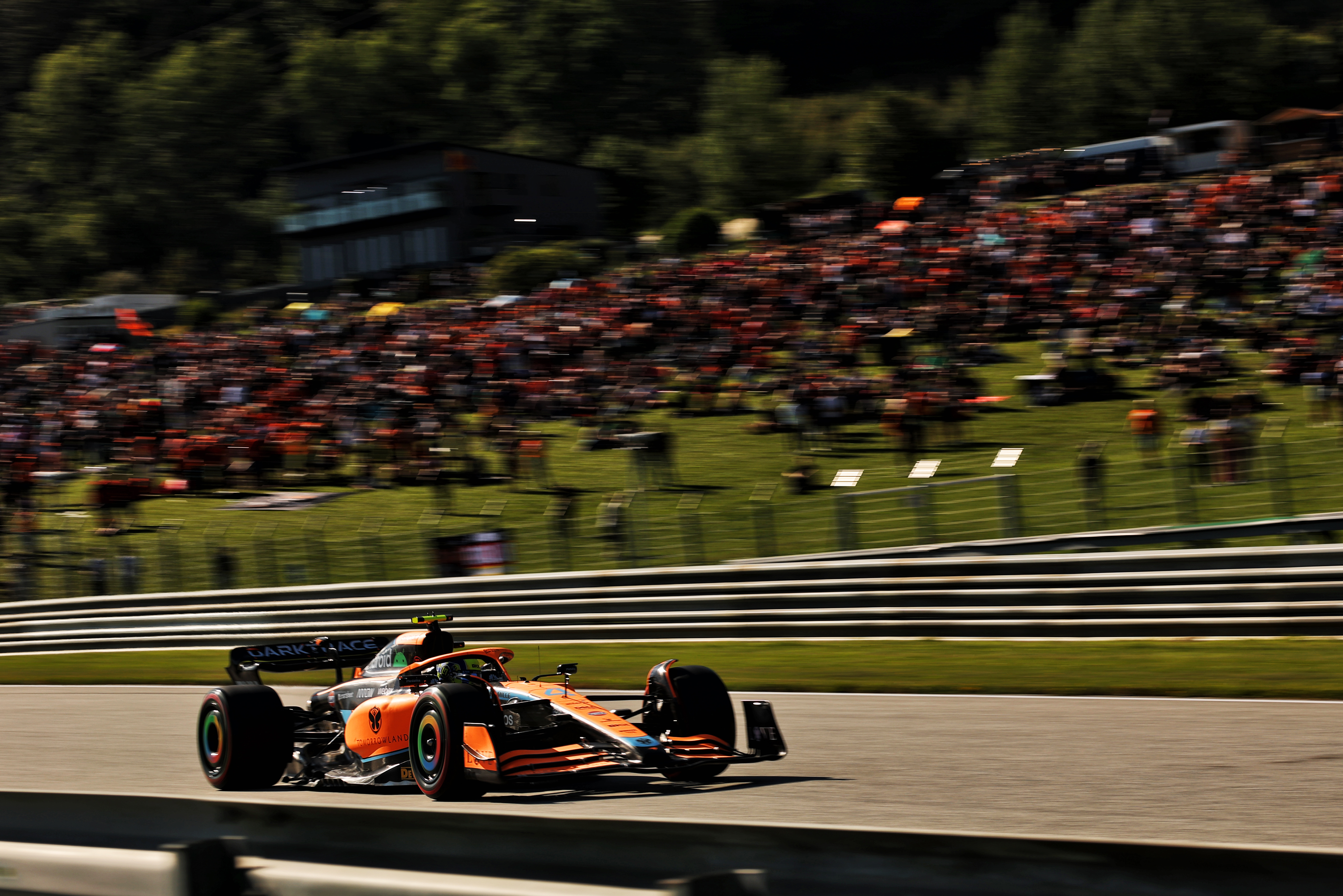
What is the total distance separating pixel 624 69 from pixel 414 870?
106444 mm

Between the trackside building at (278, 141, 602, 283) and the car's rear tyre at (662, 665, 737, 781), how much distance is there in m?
52.0

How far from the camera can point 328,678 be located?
48.1 ft

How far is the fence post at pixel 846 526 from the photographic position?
15.6m

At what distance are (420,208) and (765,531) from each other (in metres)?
A: 47.3

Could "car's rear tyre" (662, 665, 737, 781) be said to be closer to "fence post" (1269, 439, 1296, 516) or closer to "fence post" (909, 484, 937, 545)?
"fence post" (909, 484, 937, 545)

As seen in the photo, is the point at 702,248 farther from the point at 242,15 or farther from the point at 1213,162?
the point at 242,15

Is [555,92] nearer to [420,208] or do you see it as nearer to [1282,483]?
[420,208]

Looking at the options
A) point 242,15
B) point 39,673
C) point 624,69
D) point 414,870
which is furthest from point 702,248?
point 242,15

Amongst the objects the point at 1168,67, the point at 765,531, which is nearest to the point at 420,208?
the point at 1168,67

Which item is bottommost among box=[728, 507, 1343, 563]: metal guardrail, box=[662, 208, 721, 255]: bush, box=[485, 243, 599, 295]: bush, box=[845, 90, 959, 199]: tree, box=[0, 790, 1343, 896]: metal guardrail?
box=[728, 507, 1343, 563]: metal guardrail

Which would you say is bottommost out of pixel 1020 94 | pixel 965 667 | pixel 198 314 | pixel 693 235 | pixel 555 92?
pixel 965 667

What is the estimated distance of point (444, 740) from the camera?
6.88 m

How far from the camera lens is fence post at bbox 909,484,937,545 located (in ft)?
49.4

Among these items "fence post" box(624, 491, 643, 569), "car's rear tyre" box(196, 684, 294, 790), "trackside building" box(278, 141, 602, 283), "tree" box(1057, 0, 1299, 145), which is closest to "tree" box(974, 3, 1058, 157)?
"tree" box(1057, 0, 1299, 145)
